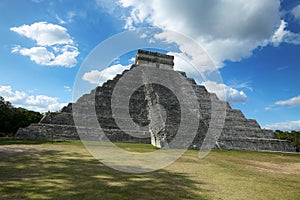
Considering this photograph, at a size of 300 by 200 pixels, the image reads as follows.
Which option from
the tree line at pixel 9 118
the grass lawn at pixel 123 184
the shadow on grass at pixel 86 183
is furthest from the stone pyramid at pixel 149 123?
the shadow on grass at pixel 86 183

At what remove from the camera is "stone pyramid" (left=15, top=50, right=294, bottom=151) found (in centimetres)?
1477

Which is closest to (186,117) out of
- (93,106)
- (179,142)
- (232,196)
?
(179,142)

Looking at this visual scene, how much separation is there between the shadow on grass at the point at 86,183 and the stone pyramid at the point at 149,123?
25.8 feet

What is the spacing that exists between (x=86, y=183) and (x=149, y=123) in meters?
13.0

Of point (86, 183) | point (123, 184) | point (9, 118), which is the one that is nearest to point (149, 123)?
point (9, 118)

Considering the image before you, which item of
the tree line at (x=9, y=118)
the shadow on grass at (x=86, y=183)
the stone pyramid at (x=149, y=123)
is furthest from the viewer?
the tree line at (x=9, y=118)

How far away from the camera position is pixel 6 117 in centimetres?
1945

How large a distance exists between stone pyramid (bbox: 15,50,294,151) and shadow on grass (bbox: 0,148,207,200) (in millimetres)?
7877

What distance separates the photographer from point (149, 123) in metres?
17.7

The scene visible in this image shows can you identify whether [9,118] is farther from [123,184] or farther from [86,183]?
[123,184]

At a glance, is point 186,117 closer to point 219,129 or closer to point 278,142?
point 219,129

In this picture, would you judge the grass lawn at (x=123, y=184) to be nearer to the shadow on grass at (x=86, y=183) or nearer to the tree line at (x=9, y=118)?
the shadow on grass at (x=86, y=183)

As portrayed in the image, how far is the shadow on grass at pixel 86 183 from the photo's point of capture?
13.0 feet

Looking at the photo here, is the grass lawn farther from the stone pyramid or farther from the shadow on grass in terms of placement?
the stone pyramid
